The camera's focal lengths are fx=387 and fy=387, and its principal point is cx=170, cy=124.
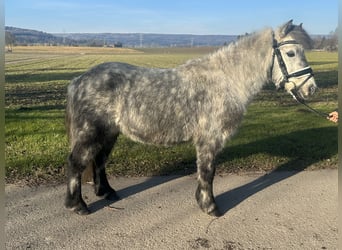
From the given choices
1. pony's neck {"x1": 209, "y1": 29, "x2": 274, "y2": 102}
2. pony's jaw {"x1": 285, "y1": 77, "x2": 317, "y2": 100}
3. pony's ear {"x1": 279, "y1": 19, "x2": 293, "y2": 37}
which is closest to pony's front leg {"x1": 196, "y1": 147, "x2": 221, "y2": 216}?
pony's neck {"x1": 209, "y1": 29, "x2": 274, "y2": 102}

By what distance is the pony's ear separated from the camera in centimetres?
479

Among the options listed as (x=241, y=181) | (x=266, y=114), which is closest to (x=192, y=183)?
(x=241, y=181)

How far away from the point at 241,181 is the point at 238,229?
5.15 feet

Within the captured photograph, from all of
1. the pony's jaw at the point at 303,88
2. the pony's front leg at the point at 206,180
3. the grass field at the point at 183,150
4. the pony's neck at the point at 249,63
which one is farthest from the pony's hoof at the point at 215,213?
the pony's jaw at the point at 303,88

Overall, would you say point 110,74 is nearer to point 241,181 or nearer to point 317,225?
point 241,181

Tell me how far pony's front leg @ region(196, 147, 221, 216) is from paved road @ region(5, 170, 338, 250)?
0.14m

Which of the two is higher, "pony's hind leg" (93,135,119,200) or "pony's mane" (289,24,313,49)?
"pony's mane" (289,24,313,49)

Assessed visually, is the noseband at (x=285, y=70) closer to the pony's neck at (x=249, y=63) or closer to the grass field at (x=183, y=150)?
the pony's neck at (x=249, y=63)

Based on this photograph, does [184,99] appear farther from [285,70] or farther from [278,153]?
[278,153]

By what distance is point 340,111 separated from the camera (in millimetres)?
4512

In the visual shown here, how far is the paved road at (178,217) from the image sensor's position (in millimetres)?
4109

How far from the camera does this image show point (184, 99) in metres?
4.77

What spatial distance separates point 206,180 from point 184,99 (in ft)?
3.48

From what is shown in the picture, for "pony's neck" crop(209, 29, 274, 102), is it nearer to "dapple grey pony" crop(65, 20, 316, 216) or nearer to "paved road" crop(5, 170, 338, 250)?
"dapple grey pony" crop(65, 20, 316, 216)
